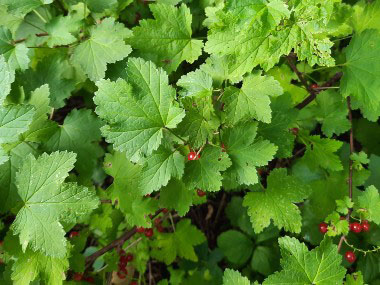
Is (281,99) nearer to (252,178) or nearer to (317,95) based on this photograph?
(317,95)

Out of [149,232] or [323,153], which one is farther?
[149,232]

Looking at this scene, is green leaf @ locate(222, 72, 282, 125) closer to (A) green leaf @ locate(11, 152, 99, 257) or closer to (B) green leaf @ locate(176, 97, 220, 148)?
(B) green leaf @ locate(176, 97, 220, 148)

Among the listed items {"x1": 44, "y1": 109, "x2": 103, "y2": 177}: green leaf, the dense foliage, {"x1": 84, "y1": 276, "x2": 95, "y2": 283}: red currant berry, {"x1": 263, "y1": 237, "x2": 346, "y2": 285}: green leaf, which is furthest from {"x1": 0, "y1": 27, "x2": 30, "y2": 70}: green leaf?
{"x1": 263, "y1": 237, "x2": 346, "y2": 285}: green leaf

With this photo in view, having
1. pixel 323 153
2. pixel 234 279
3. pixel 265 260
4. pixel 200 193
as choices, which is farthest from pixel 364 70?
pixel 265 260

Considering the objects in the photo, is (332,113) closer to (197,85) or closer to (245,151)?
(245,151)

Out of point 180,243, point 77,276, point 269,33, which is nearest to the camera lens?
point 269,33

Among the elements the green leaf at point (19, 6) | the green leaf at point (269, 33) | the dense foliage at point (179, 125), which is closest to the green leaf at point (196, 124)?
the dense foliage at point (179, 125)

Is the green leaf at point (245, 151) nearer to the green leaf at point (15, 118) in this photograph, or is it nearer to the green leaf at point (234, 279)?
the green leaf at point (234, 279)

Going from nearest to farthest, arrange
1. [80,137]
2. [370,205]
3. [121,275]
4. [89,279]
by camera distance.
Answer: [370,205]
[80,137]
[89,279]
[121,275]
